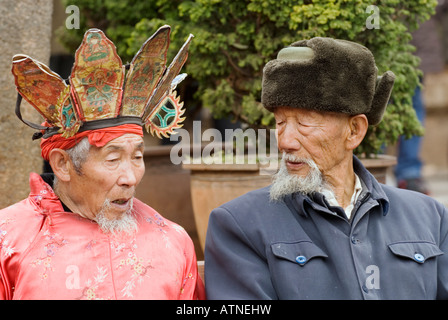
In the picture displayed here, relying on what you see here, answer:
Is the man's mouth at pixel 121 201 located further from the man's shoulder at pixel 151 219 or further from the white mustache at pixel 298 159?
the white mustache at pixel 298 159

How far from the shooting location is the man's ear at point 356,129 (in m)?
3.13

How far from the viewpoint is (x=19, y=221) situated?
2.80 m

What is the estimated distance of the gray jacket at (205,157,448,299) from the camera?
2.82 m

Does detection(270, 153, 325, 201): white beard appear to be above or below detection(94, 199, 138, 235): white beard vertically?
above

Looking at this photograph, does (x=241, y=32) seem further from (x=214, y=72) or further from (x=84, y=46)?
(x=84, y=46)

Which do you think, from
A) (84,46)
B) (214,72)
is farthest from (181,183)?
(84,46)

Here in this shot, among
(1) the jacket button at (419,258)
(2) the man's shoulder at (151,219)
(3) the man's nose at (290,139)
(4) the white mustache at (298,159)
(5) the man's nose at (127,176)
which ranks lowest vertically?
(1) the jacket button at (419,258)

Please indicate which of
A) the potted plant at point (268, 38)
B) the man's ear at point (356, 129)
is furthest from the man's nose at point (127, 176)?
the potted plant at point (268, 38)

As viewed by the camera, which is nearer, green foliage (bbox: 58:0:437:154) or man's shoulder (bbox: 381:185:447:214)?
man's shoulder (bbox: 381:185:447:214)

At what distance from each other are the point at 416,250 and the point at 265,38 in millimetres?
2545

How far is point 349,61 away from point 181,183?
3882mm

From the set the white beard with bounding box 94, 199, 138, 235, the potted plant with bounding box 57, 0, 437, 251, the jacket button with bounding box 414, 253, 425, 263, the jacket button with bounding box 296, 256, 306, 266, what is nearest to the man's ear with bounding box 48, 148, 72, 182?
the white beard with bounding box 94, 199, 138, 235

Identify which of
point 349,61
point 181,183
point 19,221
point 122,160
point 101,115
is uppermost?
point 349,61

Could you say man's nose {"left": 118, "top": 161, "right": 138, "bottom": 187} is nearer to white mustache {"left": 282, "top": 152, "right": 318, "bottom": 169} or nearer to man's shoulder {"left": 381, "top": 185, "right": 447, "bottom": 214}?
white mustache {"left": 282, "top": 152, "right": 318, "bottom": 169}
